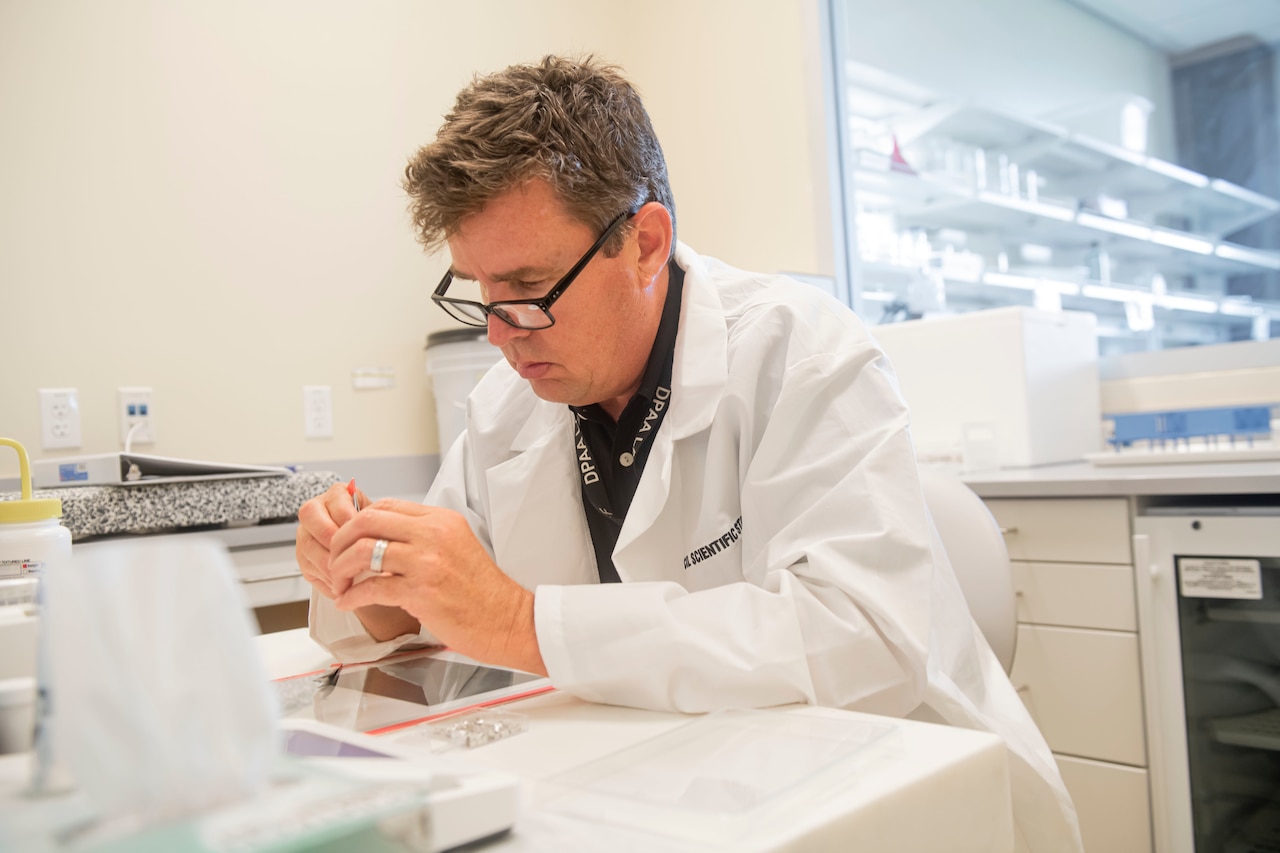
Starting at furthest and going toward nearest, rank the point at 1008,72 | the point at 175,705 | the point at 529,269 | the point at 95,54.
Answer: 1. the point at 1008,72
2. the point at 95,54
3. the point at 529,269
4. the point at 175,705

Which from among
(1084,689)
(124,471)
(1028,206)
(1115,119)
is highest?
(1115,119)

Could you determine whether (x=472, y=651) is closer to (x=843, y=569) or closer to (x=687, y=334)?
(x=843, y=569)

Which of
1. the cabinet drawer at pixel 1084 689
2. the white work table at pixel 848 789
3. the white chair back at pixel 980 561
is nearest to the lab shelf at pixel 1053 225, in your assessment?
the cabinet drawer at pixel 1084 689

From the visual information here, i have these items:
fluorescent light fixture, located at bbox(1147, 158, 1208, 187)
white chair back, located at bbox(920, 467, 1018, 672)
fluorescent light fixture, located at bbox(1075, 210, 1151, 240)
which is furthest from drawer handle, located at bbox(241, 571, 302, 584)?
fluorescent light fixture, located at bbox(1147, 158, 1208, 187)

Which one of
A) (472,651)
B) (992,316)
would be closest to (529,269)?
(472,651)

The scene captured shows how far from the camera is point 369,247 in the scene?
2.62 m

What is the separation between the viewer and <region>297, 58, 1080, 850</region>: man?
0.79 metres

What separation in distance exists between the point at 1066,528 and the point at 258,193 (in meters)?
2.05

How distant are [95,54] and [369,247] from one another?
0.76 m

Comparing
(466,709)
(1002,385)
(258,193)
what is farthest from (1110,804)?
(258,193)

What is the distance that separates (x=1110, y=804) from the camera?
1.71 metres

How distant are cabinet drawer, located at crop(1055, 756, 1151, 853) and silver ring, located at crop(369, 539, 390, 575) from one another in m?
1.44

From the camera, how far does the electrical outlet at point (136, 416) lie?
2158 mm

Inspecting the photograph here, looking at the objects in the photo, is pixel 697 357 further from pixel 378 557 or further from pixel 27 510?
pixel 27 510
